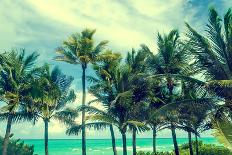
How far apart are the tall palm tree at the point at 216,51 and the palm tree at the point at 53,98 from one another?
12.4m

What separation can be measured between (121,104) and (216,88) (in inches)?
337

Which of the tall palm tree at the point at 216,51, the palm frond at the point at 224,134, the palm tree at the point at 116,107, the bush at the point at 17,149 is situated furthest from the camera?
the bush at the point at 17,149

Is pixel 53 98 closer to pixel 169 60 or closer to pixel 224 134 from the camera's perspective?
pixel 169 60

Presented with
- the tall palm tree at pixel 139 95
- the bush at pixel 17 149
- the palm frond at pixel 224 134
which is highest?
the tall palm tree at pixel 139 95

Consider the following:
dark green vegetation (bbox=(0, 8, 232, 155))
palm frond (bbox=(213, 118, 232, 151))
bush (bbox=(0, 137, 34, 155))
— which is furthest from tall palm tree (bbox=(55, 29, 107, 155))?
palm frond (bbox=(213, 118, 232, 151))

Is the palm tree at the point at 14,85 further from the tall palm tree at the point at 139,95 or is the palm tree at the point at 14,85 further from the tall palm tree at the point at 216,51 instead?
the tall palm tree at the point at 216,51

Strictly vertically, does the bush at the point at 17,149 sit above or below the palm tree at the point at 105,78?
below

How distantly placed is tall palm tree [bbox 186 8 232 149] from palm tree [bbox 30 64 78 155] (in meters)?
12.4

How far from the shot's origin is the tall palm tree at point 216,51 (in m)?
15.1

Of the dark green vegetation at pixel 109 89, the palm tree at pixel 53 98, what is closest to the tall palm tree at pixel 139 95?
the dark green vegetation at pixel 109 89

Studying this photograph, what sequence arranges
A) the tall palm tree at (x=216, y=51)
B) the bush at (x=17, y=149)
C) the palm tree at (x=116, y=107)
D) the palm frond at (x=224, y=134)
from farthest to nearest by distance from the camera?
the bush at (x=17, y=149)
the palm tree at (x=116, y=107)
the tall palm tree at (x=216, y=51)
the palm frond at (x=224, y=134)

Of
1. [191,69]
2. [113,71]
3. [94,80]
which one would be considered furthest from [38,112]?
[191,69]

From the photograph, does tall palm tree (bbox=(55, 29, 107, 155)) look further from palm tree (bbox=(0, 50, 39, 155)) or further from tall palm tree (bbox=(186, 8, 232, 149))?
tall palm tree (bbox=(186, 8, 232, 149))

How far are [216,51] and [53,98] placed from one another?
14.8 m
